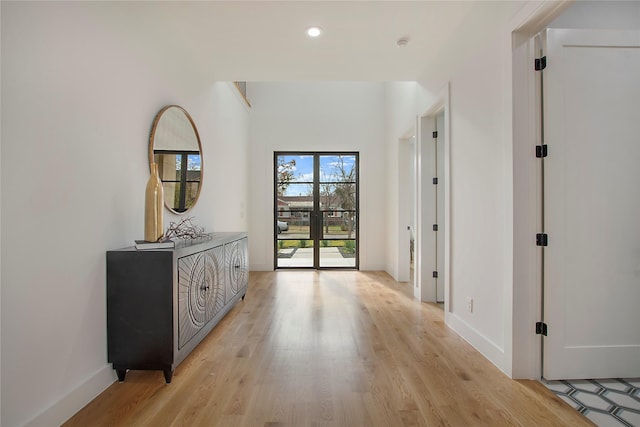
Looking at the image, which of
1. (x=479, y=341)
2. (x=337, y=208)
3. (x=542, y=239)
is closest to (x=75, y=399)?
(x=479, y=341)

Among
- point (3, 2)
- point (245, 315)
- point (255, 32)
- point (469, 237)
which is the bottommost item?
point (245, 315)

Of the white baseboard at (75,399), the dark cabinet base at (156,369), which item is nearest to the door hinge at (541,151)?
the dark cabinet base at (156,369)

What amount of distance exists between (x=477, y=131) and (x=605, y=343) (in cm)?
166

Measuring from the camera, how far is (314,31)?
2.72m

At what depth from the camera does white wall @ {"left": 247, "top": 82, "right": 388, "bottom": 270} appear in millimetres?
5715

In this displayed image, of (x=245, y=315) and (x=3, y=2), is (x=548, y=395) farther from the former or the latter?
(x=3, y=2)

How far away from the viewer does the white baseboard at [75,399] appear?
1455mm

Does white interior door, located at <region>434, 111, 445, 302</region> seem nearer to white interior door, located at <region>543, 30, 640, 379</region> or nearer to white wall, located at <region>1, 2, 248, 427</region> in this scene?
white interior door, located at <region>543, 30, 640, 379</region>

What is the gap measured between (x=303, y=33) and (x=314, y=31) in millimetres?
114

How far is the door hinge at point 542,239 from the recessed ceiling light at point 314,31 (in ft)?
7.86

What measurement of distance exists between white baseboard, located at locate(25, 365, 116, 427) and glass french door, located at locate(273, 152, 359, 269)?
3.98 meters

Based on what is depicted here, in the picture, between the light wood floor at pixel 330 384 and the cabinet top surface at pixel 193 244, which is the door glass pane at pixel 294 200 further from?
the light wood floor at pixel 330 384

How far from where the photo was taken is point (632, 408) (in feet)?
5.41

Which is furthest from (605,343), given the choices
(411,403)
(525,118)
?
(525,118)
